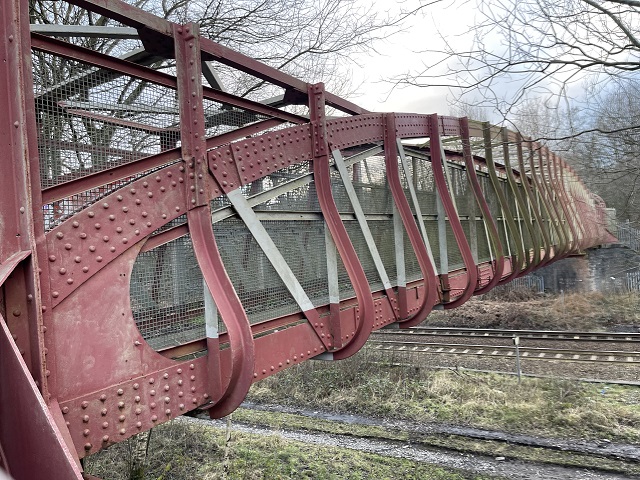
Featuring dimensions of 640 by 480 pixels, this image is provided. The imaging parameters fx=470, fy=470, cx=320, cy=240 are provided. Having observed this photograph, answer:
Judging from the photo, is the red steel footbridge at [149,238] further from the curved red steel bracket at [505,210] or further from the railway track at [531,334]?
the railway track at [531,334]

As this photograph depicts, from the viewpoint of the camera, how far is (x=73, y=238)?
2.49 metres

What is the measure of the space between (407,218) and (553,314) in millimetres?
18981

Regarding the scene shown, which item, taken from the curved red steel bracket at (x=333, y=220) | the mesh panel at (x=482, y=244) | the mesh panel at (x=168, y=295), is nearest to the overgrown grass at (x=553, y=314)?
the mesh panel at (x=482, y=244)

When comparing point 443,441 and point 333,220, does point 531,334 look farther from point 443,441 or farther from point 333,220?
point 333,220

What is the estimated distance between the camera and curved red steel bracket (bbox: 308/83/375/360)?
4547 mm

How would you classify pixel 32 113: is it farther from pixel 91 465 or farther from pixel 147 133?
pixel 91 465

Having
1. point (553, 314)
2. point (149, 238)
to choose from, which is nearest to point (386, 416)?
point (149, 238)

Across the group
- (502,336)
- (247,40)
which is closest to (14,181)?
(247,40)

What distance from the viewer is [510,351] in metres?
15.4

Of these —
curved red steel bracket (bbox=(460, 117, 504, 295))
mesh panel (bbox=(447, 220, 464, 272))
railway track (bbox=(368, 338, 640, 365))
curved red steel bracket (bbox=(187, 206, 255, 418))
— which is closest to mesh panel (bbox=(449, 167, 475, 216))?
curved red steel bracket (bbox=(460, 117, 504, 295))

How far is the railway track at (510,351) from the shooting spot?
14.3 m

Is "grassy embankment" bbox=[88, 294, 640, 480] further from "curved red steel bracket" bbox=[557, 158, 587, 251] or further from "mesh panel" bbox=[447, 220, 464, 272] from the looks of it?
"curved red steel bracket" bbox=[557, 158, 587, 251]

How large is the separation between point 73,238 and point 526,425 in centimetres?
1076

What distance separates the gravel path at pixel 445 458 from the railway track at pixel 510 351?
531 centimetres
